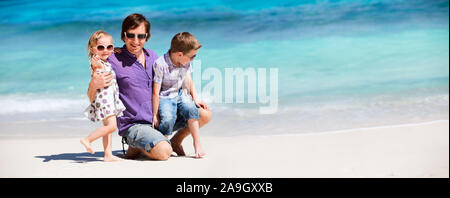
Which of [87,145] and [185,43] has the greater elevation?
[185,43]

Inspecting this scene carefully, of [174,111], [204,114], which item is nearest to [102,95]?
[174,111]

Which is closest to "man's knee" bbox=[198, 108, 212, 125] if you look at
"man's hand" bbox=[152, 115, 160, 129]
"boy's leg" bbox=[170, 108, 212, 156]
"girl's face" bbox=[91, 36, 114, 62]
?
"boy's leg" bbox=[170, 108, 212, 156]

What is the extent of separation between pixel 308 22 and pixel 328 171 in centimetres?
950

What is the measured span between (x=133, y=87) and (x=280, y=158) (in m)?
1.01

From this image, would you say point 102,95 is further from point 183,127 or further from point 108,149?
point 183,127

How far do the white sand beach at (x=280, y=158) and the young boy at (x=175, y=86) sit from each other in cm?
23

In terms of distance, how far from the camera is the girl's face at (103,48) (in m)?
3.26

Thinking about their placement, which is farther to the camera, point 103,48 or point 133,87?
point 133,87

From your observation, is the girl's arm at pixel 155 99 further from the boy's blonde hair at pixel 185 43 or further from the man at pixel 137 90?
the boy's blonde hair at pixel 185 43

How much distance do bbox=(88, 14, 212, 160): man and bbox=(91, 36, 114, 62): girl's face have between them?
147 mm

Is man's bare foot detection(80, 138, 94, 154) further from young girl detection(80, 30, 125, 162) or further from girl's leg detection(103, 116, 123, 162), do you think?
girl's leg detection(103, 116, 123, 162)

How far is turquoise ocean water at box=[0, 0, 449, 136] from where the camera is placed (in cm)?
550

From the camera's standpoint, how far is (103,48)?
10.8 feet
